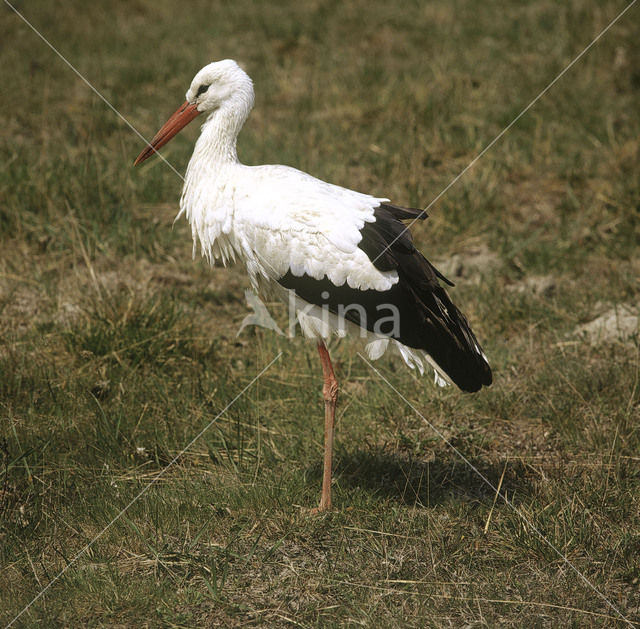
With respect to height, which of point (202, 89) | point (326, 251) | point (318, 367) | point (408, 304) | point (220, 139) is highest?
point (202, 89)

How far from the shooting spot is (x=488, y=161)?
255 inches

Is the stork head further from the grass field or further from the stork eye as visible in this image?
the grass field

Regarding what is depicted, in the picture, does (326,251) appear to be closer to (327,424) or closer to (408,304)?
(408,304)

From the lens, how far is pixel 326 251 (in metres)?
3.54

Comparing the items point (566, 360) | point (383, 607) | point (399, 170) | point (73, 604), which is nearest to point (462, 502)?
point (383, 607)

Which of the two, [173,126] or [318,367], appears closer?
[173,126]

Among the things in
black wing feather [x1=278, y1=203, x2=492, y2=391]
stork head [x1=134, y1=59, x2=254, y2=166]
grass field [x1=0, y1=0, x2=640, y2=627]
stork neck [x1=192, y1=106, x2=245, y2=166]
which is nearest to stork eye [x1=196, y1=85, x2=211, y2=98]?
stork head [x1=134, y1=59, x2=254, y2=166]

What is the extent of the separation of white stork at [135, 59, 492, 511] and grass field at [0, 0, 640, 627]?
19.9 inches

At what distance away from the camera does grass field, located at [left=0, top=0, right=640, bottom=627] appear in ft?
10.5

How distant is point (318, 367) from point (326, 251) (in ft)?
4.13

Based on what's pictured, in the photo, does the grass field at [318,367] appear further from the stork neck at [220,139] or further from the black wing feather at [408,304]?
the stork neck at [220,139]

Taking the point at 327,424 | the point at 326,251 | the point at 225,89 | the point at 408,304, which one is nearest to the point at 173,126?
the point at 225,89

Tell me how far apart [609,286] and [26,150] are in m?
4.32

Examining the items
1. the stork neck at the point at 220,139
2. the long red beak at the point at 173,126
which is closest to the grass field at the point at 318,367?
the long red beak at the point at 173,126
